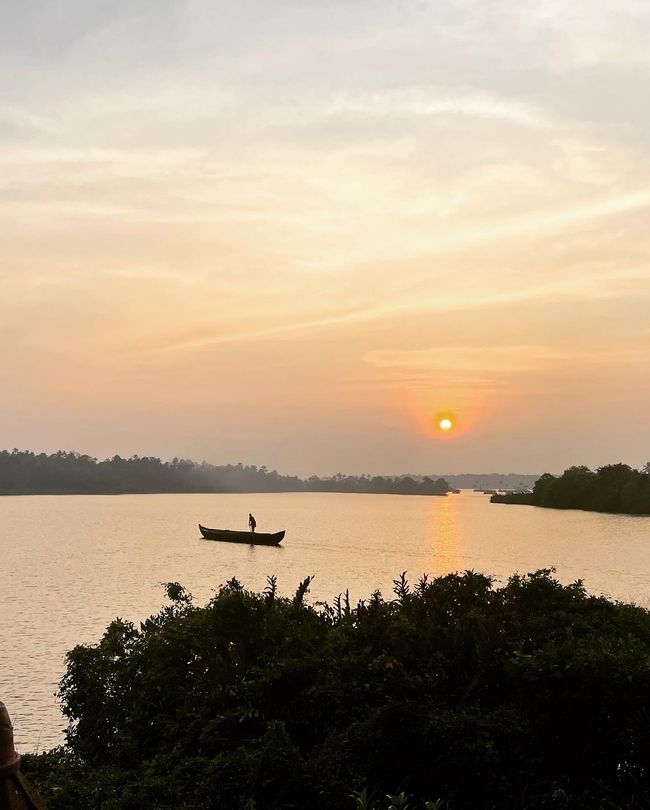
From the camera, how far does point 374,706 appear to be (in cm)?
1553

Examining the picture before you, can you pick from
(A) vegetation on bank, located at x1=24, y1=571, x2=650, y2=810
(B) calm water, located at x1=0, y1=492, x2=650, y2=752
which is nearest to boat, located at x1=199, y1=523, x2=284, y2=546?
(B) calm water, located at x1=0, y1=492, x2=650, y2=752

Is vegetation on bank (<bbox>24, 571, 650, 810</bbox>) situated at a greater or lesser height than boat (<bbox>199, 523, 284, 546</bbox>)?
greater

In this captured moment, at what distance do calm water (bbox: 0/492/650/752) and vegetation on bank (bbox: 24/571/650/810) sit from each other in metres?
10.6

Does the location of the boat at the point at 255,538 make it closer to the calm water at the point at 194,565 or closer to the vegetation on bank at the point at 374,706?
the calm water at the point at 194,565

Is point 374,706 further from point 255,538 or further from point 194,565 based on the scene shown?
point 255,538

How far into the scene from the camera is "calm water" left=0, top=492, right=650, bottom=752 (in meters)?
50.1

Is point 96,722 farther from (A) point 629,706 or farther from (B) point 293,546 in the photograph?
(B) point 293,546

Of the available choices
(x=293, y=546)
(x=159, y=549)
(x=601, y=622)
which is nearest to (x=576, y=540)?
(x=293, y=546)

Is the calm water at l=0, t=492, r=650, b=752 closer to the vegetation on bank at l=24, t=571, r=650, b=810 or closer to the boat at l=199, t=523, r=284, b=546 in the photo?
the boat at l=199, t=523, r=284, b=546

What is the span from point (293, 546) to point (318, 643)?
12722cm

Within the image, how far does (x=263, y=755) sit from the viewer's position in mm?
13766

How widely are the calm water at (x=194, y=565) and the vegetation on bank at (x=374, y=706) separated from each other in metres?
10.6

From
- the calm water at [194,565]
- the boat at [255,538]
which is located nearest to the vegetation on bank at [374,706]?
the calm water at [194,565]

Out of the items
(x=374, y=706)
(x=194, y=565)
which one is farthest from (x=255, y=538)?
(x=374, y=706)
